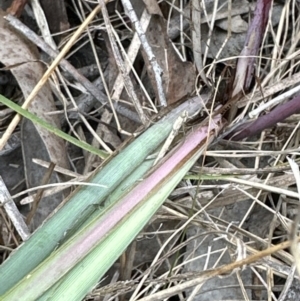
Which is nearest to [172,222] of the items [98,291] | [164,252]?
[164,252]

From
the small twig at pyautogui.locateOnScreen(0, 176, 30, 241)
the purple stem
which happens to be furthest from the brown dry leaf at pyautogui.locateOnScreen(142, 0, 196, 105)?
the small twig at pyautogui.locateOnScreen(0, 176, 30, 241)

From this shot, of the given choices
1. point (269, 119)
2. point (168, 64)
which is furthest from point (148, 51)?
point (269, 119)

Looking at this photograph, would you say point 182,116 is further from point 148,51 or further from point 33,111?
point 33,111

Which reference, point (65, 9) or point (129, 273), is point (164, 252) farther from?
point (65, 9)

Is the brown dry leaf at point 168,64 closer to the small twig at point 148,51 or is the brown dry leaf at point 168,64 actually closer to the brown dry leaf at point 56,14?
the small twig at point 148,51

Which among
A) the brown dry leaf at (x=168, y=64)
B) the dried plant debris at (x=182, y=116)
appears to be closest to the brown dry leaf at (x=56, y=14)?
the dried plant debris at (x=182, y=116)

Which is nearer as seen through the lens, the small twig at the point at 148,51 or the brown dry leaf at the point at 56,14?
the small twig at the point at 148,51

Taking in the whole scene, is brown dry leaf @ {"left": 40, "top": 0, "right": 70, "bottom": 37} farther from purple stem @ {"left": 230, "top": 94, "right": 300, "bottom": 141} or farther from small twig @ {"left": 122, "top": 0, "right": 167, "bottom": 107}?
purple stem @ {"left": 230, "top": 94, "right": 300, "bottom": 141}

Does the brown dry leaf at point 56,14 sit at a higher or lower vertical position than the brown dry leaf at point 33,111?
higher
